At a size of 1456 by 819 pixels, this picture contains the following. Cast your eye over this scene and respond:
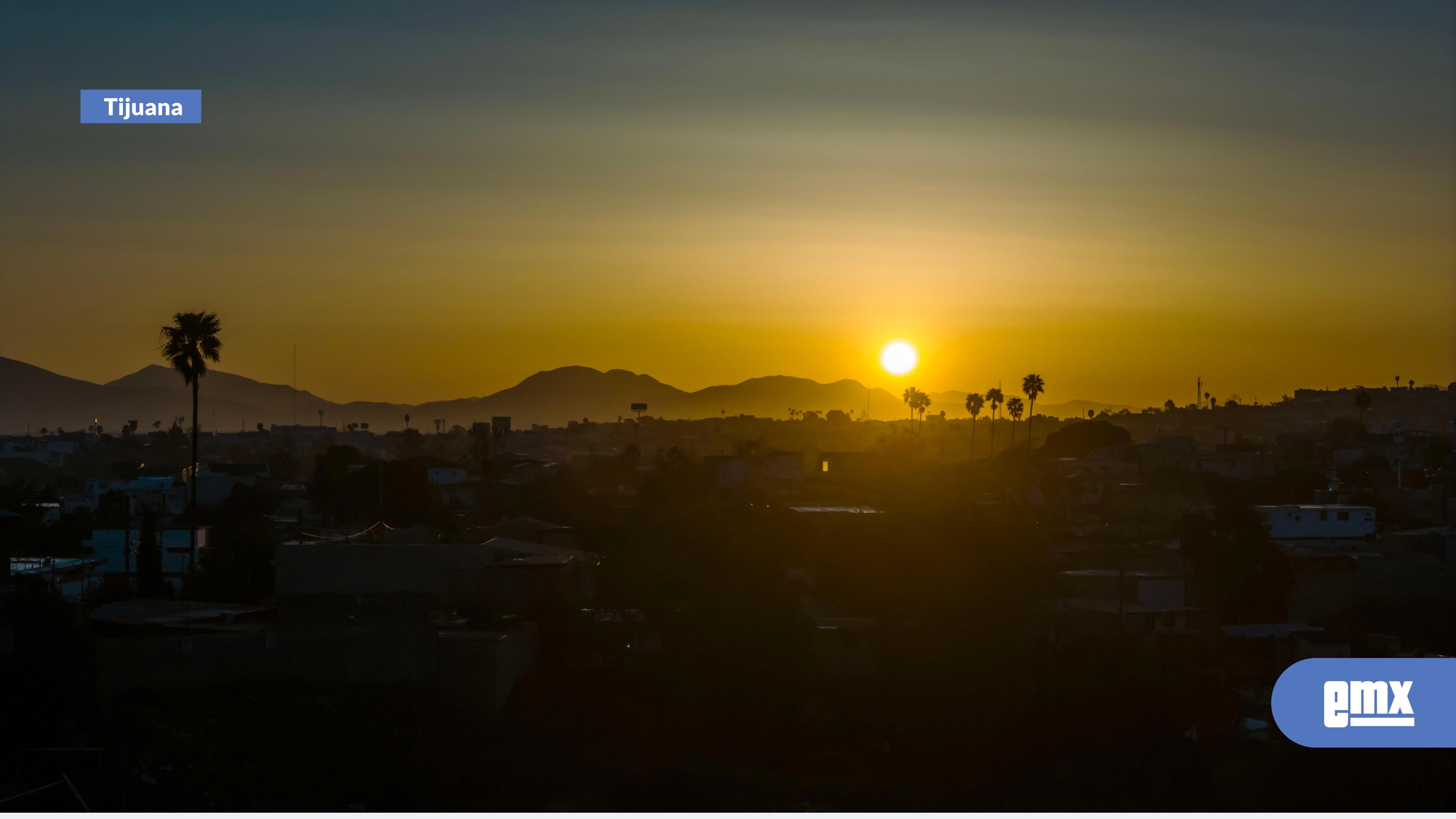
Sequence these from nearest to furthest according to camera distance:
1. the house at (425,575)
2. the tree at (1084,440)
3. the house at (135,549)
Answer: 1. the house at (425,575)
2. the house at (135,549)
3. the tree at (1084,440)

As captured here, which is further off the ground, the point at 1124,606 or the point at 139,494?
the point at 139,494

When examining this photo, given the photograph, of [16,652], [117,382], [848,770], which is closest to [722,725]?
[848,770]

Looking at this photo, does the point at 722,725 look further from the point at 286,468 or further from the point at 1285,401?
the point at 1285,401

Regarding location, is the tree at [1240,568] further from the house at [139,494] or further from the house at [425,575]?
the house at [139,494]

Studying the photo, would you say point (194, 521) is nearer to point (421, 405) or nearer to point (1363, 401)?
point (1363, 401)

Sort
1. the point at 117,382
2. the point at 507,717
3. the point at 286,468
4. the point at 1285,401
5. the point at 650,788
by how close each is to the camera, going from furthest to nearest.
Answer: the point at 117,382 → the point at 1285,401 → the point at 286,468 → the point at 507,717 → the point at 650,788

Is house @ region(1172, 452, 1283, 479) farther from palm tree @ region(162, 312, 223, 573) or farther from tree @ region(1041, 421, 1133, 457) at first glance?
palm tree @ region(162, 312, 223, 573)

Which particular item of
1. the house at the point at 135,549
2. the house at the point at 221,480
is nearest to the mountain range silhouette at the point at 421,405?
the house at the point at 221,480

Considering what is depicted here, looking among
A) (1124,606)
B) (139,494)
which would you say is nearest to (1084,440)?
(1124,606)
